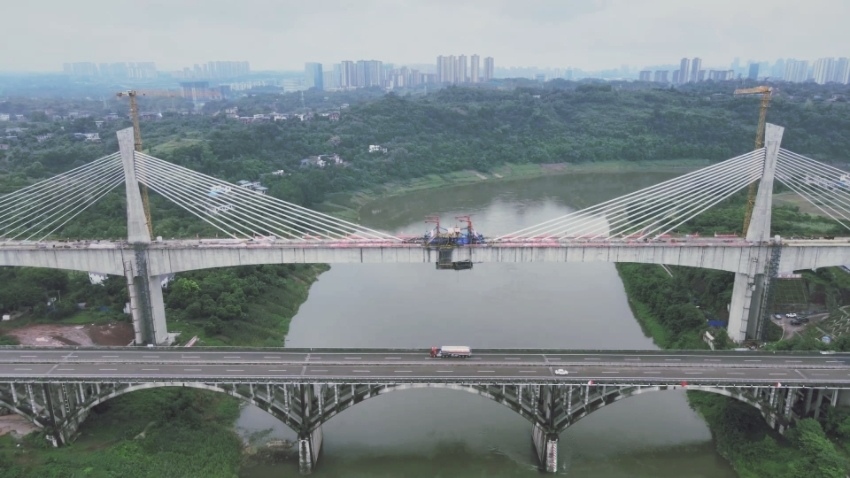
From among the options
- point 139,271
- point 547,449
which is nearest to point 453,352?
point 547,449

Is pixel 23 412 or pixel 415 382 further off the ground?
pixel 415 382

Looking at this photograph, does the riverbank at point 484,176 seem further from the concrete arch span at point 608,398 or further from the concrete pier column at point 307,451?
the concrete arch span at point 608,398

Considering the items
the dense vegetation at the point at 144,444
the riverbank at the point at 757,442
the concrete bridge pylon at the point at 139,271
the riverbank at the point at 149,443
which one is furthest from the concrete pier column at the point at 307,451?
the riverbank at the point at 757,442

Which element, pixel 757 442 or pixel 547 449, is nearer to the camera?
pixel 547 449

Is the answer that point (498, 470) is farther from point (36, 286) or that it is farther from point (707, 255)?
point (36, 286)

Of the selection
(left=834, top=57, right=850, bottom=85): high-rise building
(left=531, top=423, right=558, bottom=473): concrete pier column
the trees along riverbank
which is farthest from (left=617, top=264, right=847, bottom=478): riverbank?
(left=834, top=57, right=850, bottom=85): high-rise building

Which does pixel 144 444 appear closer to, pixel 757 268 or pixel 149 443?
pixel 149 443

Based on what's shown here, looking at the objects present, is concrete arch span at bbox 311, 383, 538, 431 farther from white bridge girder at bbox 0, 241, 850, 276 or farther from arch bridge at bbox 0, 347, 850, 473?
white bridge girder at bbox 0, 241, 850, 276
